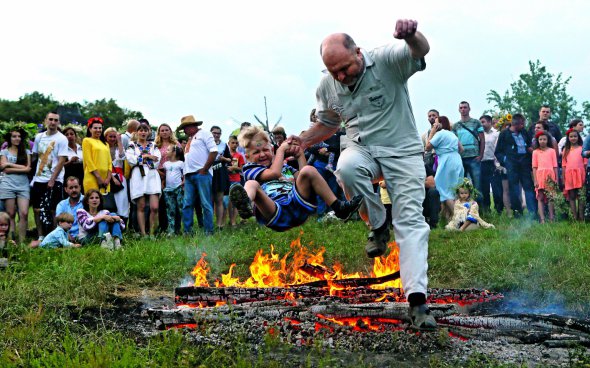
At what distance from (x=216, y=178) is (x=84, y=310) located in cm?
690

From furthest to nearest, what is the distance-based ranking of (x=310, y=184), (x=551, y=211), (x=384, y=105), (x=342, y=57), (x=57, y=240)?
(x=551, y=211) < (x=57, y=240) < (x=310, y=184) < (x=384, y=105) < (x=342, y=57)

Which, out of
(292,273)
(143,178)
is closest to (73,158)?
(143,178)

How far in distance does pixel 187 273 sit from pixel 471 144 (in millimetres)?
7293

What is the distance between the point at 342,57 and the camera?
19.2ft

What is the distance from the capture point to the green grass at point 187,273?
5.26 metres

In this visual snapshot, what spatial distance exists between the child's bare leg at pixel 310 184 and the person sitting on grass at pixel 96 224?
4.68 m

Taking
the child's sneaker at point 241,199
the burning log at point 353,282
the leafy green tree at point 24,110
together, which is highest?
the leafy green tree at point 24,110

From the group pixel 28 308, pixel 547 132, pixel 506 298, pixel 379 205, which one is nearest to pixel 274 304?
pixel 379 205

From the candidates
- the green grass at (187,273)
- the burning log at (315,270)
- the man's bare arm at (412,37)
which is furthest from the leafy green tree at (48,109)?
the man's bare arm at (412,37)

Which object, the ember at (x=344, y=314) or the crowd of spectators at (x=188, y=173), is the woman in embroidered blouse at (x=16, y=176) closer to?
the crowd of spectators at (x=188, y=173)

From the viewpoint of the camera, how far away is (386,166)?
20.2ft

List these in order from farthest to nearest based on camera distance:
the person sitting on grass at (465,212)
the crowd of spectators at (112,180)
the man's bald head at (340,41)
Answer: the person sitting on grass at (465,212) → the crowd of spectators at (112,180) → the man's bald head at (340,41)

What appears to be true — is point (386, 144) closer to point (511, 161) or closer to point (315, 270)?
point (315, 270)

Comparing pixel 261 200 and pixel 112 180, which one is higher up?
pixel 112 180
